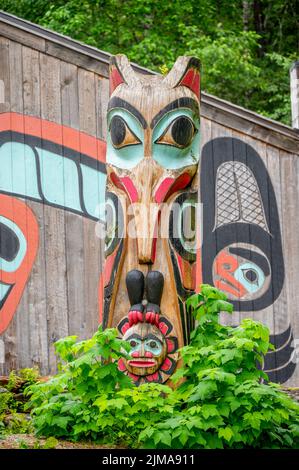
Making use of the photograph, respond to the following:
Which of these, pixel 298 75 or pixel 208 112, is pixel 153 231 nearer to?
pixel 208 112

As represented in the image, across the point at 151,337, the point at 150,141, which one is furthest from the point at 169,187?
the point at 151,337

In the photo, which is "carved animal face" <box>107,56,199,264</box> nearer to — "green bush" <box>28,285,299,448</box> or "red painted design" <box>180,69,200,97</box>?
"red painted design" <box>180,69,200,97</box>

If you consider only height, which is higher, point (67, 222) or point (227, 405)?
point (67, 222)

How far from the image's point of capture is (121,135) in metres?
8.24

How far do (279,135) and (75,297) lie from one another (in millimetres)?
2919

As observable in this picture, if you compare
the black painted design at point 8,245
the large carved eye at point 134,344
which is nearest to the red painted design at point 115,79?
the large carved eye at point 134,344

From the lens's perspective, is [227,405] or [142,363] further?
[142,363]

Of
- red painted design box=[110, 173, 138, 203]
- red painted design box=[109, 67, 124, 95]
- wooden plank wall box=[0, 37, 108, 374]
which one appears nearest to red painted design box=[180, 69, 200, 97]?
red painted design box=[109, 67, 124, 95]

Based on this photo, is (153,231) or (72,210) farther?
(72,210)

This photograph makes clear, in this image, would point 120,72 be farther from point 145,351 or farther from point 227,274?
point 227,274

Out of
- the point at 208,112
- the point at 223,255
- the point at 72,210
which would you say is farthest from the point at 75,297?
the point at 208,112

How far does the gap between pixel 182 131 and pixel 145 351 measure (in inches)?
72.8

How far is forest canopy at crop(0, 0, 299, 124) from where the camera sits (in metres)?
18.1

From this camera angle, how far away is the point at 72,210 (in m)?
11.0
